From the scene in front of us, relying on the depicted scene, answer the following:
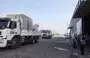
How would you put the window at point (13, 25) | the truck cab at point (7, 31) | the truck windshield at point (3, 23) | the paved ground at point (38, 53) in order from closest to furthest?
the paved ground at point (38, 53) → the truck cab at point (7, 31) → the truck windshield at point (3, 23) → the window at point (13, 25)

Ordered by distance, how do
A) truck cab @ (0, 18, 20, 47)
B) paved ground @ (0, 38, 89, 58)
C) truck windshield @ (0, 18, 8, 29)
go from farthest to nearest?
1. truck windshield @ (0, 18, 8, 29)
2. truck cab @ (0, 18, 20, 47)
3. paved ground @ (0, 38, 89, 58)

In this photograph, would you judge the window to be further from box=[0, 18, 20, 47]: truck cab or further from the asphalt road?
the asphalt road

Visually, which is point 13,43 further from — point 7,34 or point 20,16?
point 20,16

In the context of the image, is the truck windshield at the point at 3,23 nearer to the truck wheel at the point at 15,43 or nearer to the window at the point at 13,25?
the window at the point at 13,25

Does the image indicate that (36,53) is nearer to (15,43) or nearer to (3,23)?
(15,43)

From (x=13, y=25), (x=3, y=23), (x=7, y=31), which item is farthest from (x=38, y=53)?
(x=3, y=23)

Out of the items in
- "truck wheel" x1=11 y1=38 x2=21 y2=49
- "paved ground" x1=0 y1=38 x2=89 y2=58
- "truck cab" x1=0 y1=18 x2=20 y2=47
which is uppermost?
"truck cab" x1=0 y1=18 x2=20 y2=47

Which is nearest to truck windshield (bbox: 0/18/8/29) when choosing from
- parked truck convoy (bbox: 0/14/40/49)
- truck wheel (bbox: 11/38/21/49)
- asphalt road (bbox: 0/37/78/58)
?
parked truck convoy (bbox: 0/14/40/49)

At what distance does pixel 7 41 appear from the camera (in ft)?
51.7

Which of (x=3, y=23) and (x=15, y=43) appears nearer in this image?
(x=3, y=23)

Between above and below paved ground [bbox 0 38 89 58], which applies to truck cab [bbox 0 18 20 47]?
above

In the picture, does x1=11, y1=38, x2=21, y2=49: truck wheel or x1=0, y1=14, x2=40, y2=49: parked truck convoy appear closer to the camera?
x1=0, y1=14, x2=40, y2=49: parked truck convoy

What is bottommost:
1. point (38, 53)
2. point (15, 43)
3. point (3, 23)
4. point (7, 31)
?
point (38, 53)

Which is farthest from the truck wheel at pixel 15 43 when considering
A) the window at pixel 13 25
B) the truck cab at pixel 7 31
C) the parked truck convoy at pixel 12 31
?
the window at pixel 13 25
